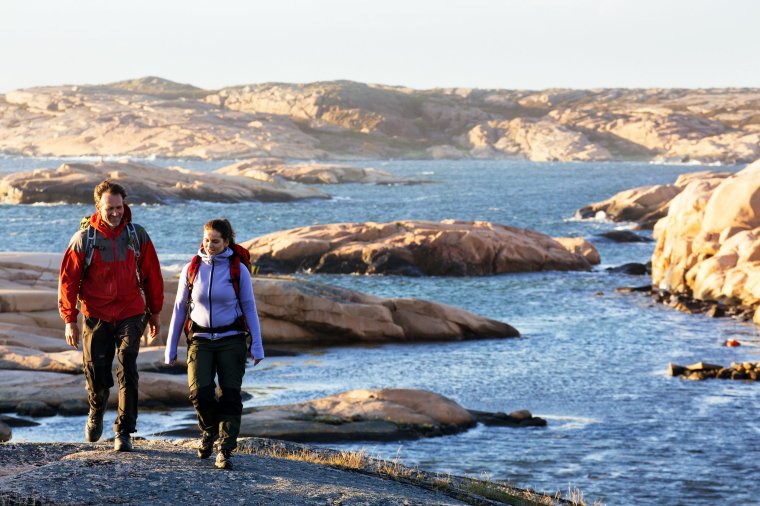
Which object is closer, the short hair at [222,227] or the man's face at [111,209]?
the short hair at [222,227]

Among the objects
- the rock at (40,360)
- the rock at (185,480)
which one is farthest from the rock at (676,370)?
the rock at (185,480)

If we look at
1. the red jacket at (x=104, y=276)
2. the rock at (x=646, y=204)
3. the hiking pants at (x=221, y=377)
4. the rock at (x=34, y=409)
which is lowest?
the rock at (x=34, y=409)

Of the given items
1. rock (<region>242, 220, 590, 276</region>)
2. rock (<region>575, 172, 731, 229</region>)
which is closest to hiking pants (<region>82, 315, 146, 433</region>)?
rock (<region>242, 220, 590, 276</region>)

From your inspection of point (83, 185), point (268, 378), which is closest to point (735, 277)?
point (268, 378)

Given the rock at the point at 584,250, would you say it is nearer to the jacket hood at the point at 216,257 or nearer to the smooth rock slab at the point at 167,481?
the smooth rock slab at the point at 167,481

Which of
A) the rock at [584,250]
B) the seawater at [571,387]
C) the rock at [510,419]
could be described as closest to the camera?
the seawater at [571,387]

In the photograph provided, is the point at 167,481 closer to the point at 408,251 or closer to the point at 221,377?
the point at 221,377

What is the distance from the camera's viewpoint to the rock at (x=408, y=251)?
54844mm

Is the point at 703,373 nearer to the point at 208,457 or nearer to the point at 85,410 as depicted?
the point at 85,410

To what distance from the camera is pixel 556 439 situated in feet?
79.3

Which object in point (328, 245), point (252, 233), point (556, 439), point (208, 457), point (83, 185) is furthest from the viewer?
point (83, 185)

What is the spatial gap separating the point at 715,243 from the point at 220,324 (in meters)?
37.6

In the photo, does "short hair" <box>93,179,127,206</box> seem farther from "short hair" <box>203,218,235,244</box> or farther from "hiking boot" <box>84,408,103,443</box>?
"hiking boot" <box>84,408,103,443</box>

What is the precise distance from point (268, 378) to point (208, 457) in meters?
17.7
